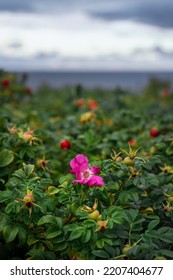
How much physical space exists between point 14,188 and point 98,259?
38cm

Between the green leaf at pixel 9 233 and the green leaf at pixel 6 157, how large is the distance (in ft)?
1.42

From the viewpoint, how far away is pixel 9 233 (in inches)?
66.1

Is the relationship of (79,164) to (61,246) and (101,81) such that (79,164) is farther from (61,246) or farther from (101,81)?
(101,81)

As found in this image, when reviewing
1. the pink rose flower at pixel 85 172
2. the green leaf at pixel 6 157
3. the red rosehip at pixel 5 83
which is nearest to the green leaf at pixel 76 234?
the pink rose flower at pixel 85 172

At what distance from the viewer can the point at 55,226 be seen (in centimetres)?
171

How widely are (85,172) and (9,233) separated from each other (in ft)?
A: 1.06

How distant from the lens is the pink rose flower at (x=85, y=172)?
1653mm

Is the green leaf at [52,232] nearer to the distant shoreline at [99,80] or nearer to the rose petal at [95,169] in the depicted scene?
the rose petal at [95,169]

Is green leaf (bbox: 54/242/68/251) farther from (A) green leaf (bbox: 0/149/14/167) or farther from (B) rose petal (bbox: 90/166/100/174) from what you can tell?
(A) green leaf (bbox: 0/149/14/167)

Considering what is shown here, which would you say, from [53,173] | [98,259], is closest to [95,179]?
[98,259]

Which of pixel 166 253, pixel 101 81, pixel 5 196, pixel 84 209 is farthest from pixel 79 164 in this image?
pixel 101 81

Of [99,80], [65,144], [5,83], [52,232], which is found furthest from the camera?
[99,80]

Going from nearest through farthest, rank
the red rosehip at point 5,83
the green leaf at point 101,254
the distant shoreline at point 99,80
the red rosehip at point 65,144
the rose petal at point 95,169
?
the green leaf at point 101,254 → the rose petal at point 95,169 → the red rosehip at point 65,144 → the red rosehip at point 5,83 → the distant shoreline at point 99,80

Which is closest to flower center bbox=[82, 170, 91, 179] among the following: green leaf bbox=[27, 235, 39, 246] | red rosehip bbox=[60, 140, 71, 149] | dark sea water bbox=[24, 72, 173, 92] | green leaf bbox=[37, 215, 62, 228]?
green leaf bbox=[37, 215, 62, 228]
